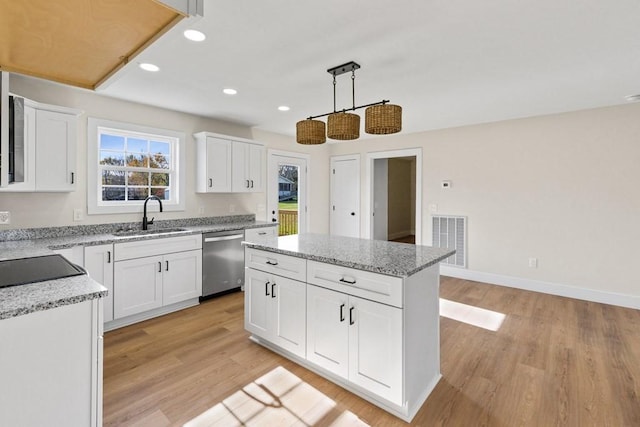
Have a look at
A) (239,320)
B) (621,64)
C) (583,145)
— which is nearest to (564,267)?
(583,145)

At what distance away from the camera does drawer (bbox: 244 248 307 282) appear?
7.54 ft

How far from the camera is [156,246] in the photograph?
3.28m

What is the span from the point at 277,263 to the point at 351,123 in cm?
126

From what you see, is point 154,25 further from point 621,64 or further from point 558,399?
point 621,64

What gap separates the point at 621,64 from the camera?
8.40 ft

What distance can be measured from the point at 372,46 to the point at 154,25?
1650mm

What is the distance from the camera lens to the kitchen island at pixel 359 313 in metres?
1.81

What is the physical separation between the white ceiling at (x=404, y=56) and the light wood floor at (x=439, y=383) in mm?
1955

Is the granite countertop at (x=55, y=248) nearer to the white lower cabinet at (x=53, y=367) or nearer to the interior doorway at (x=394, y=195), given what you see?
the white lower cabinet at (x=53, y=367)

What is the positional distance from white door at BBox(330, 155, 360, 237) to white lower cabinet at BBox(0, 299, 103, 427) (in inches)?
200

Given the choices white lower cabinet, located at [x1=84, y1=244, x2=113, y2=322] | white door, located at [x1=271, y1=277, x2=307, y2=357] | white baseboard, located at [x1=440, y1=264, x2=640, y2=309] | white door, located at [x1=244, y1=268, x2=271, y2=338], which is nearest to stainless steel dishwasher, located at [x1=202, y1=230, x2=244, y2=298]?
white lower cabinet, located at [x1=84, y1=244, x2=113, y2=322]

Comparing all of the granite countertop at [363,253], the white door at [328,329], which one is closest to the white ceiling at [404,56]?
the granite countertop at [363,253]

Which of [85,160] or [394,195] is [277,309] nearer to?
[85,160]

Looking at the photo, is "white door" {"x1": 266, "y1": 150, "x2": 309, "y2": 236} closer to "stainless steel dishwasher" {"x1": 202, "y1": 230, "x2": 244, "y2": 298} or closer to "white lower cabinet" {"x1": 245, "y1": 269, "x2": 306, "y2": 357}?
"stainless steel dishwasher" {"x1": 202, "y1": 230, "x2": 244, "y2": 298}
